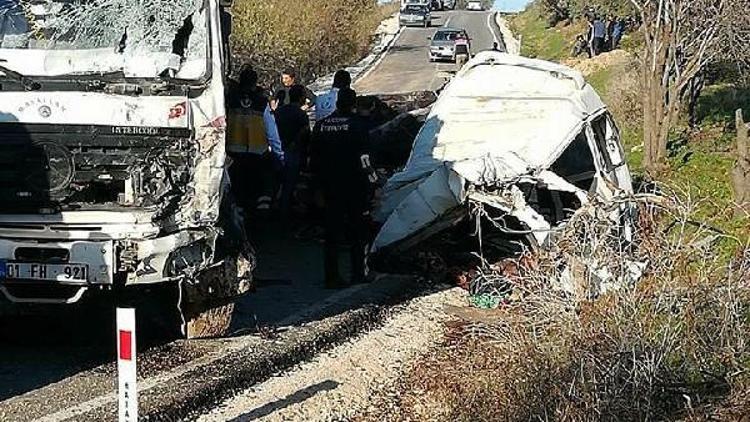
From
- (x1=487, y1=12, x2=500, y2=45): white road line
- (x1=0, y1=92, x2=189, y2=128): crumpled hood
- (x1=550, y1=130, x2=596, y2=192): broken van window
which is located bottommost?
(x1=487, y1=12, x2=500, y2=45): white road line

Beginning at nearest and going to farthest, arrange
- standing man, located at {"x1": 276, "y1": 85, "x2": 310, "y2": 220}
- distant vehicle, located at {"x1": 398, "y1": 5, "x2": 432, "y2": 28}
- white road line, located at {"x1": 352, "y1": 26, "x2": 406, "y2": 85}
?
standing man, located at {"x1": 276, "y1": 85, "x2": 310, "y2": 220} → white road line, located at {"x1": 352, "y1": 26, "x2": 406, "y2": 85} → distant vehicle, located at {"x1": 398, "y1": 5, "x2": 432, "y2": 28}

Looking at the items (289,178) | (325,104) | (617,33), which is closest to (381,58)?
(617,33)

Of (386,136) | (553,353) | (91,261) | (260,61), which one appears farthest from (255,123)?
(260,61)

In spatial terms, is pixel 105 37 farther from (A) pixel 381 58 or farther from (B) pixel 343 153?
(A) pixel 381 58

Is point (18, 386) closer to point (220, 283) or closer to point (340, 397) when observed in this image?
point (220, 283)

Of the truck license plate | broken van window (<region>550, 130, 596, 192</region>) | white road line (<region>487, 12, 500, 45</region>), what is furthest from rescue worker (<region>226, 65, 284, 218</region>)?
white road line (<region>487, 12, 500, 45</region>)

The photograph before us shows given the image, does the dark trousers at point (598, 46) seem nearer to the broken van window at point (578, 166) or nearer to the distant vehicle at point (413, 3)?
the broken van window at point (578, 166)

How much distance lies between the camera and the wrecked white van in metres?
10.1

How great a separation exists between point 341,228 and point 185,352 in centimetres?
252

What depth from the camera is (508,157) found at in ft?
33.7

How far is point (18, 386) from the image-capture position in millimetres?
7039

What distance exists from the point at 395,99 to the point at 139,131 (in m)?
9.42

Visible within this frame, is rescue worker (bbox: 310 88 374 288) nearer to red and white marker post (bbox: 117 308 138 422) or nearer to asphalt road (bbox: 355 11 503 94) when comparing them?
red and white marker post (bbox: 117 308 138 422)

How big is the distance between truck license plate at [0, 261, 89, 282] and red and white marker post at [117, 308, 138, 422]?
196cm
